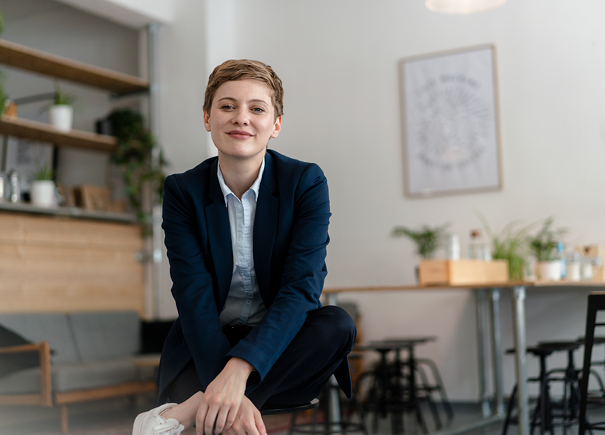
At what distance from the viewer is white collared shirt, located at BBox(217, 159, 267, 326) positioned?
157 centimetres

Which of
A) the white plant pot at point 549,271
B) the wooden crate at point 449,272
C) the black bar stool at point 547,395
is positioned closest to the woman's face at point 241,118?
the wooden crate at point 449,272

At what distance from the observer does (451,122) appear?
486 centimetres

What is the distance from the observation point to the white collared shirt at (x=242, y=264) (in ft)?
5.15

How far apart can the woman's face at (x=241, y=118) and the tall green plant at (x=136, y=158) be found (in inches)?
150

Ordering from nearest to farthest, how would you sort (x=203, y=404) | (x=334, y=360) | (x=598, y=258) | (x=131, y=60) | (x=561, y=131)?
(x=203, y=404), (x=334, y=360), (x=598, y=258), (x=561, y=131), (x=131, y=60)

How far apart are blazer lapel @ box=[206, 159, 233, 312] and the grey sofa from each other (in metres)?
2.82

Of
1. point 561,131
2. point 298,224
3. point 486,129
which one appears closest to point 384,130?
point 486,129

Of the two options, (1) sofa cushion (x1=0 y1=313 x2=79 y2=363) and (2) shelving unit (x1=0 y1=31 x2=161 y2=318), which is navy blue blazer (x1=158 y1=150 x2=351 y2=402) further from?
(2) shelving unit (x1=0 y1=31 x2=161 y2=318)

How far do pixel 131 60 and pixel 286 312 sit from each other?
485 cm

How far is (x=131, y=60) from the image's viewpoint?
5.77 m

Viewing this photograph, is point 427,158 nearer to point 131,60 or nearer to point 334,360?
point 131,60

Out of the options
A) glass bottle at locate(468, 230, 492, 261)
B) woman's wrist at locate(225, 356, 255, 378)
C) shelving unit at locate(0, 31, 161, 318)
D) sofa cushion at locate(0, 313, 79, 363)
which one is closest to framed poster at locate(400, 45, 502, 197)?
glass bottle at locate(468, 230, 492, 261)

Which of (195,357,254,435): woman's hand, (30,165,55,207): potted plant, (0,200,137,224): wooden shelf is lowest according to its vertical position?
(195,357,254,435): woman's hand

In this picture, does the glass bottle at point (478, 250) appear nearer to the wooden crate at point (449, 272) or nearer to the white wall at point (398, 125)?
the wooden crate at point (449, 272)
